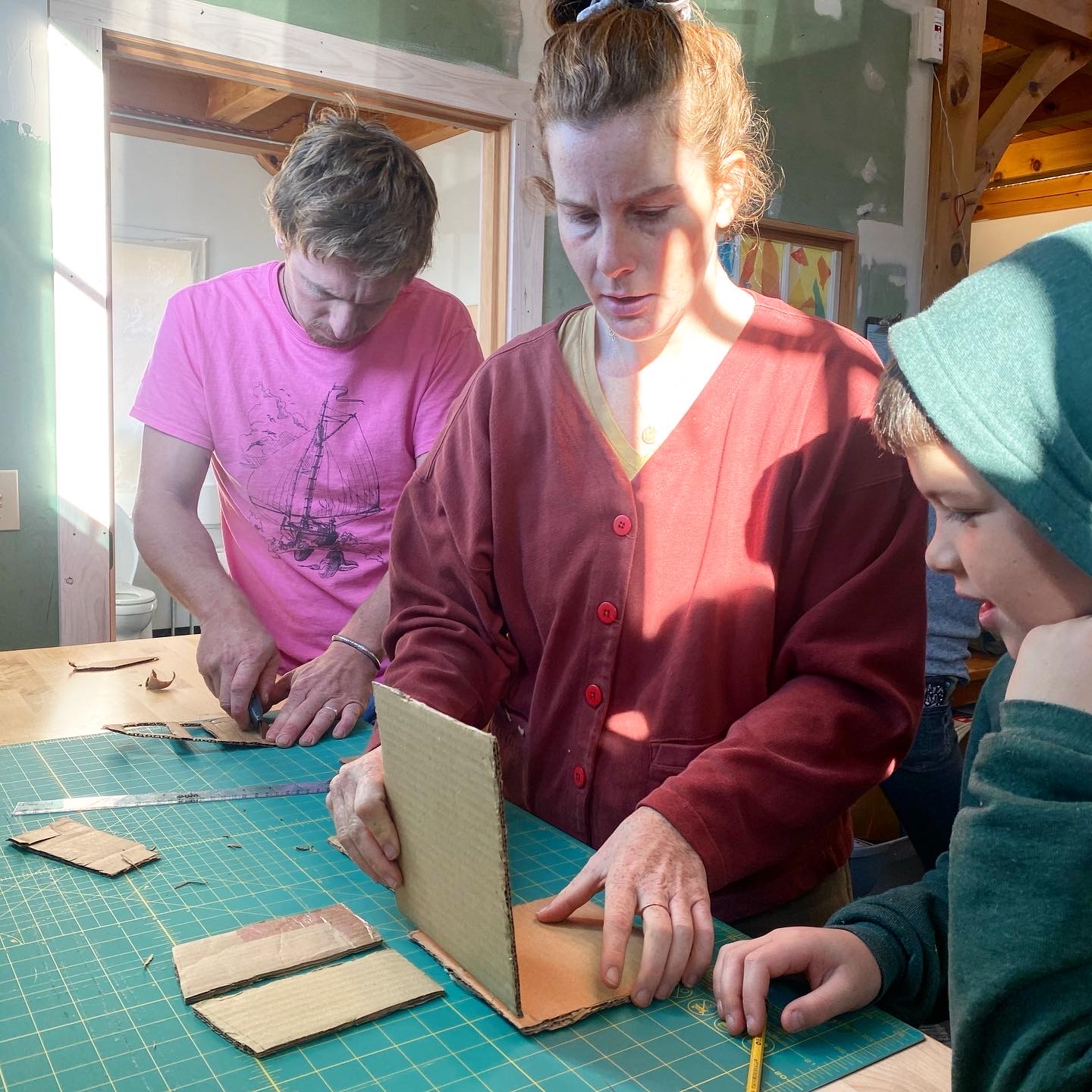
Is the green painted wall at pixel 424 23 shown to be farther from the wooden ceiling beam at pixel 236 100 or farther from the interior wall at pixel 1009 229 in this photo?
the interior wall at pixel 1009 229

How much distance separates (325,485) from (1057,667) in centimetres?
146

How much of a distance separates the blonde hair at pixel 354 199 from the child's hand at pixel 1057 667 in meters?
1.31

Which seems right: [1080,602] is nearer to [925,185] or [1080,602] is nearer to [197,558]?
[197,558]

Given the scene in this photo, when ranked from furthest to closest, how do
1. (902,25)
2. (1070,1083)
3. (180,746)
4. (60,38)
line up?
1. (902,25)
2. (60,38)
3. (180,746)
4. (1070,1083)

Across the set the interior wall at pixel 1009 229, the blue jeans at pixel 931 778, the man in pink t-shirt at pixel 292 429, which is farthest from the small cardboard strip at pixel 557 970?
the interior wall at pixel 1009 229

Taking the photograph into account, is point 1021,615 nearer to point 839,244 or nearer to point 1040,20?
point 839,244

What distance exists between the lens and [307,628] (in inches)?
79.2

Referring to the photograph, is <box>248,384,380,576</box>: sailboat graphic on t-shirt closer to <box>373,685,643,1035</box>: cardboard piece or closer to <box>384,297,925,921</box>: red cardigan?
<box>384,297,925,921</box>: red cardigan

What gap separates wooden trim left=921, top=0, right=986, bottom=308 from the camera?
4.49 meters

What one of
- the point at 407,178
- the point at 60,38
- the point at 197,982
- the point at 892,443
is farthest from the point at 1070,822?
the point at 60,38

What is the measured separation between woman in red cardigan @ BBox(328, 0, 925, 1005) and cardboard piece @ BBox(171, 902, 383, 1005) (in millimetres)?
75

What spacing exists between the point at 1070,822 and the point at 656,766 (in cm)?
58

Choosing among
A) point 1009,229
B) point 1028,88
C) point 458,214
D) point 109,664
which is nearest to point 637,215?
point 109,664

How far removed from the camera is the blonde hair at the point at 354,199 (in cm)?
175
